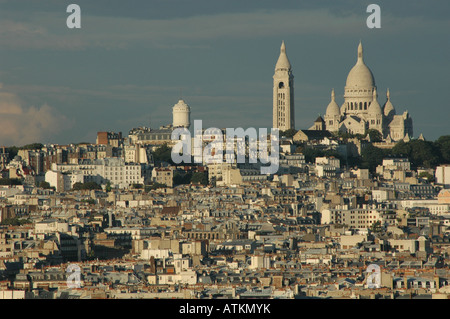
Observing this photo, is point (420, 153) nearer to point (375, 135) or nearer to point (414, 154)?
point (414, 154)

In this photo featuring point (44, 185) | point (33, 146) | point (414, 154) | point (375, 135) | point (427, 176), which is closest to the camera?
point (44, 185)

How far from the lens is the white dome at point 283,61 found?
496ft

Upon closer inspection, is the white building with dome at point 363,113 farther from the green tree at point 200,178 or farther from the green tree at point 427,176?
the green tree at point 200,178

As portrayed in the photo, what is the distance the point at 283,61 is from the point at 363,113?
10011 millimetres

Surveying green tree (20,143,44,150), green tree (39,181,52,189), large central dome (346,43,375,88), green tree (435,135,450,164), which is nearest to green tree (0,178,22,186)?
green tree (39,181,52,189)

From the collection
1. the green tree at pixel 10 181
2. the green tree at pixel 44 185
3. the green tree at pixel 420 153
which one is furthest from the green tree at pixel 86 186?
the green tree at pixel 420 153

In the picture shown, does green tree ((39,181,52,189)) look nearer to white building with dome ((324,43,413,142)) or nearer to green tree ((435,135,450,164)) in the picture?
green tree ((435,135,450,164))

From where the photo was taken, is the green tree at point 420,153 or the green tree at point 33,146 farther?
the green tree at point 33,146

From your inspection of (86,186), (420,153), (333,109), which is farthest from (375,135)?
(86,186)

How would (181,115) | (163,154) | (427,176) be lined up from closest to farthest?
(427,176), (163,154), (181,115)

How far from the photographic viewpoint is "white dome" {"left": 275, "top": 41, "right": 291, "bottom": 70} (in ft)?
496

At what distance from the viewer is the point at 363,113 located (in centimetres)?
15488

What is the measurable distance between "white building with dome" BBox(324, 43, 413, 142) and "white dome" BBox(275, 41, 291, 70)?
6251mm

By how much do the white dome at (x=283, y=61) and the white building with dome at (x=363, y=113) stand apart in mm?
6251
